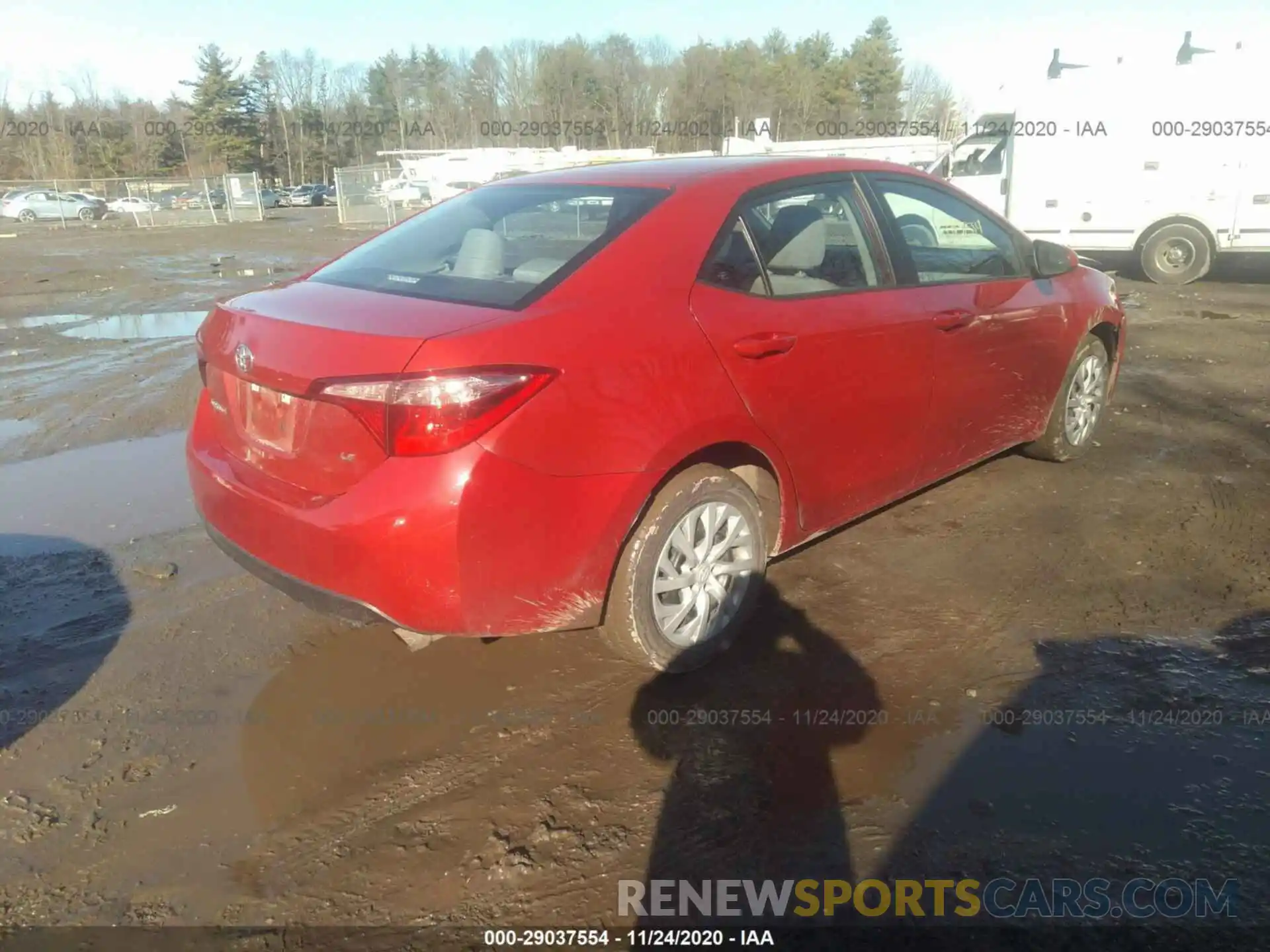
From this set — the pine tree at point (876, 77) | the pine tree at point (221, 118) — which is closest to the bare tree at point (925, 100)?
the pine tree at point (876, 77)

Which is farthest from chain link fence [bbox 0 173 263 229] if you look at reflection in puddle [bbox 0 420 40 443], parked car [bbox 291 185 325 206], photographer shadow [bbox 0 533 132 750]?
photographer shadow [bbox 0 533 132 750]

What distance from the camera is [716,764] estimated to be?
2.76 m

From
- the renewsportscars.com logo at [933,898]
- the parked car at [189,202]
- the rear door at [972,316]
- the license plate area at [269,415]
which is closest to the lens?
the renewsportscars.com logo at [933,898]

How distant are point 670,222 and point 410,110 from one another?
90.5 meters

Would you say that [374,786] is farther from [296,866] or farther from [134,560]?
[134,560]

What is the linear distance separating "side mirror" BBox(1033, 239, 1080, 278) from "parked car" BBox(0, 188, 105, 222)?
1688 inches

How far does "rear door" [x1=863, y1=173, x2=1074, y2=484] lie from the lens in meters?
3.83

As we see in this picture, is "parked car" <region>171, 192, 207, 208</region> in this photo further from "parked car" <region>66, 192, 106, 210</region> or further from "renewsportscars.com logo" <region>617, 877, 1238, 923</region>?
"renewsportscars.com logo" <region>617, 877, 1238, 923</region>

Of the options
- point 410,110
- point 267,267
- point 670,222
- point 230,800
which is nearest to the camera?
point 230,800

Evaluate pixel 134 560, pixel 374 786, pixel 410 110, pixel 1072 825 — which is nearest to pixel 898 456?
pixel 1072 825

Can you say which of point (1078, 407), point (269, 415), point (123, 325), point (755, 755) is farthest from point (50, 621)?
point (123, 325)

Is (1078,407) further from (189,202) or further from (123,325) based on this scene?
(189,202)

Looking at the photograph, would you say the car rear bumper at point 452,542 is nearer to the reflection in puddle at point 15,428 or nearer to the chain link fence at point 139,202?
the reflection in puddle at point 15,428

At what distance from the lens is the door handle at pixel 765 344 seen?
302 centimetres
